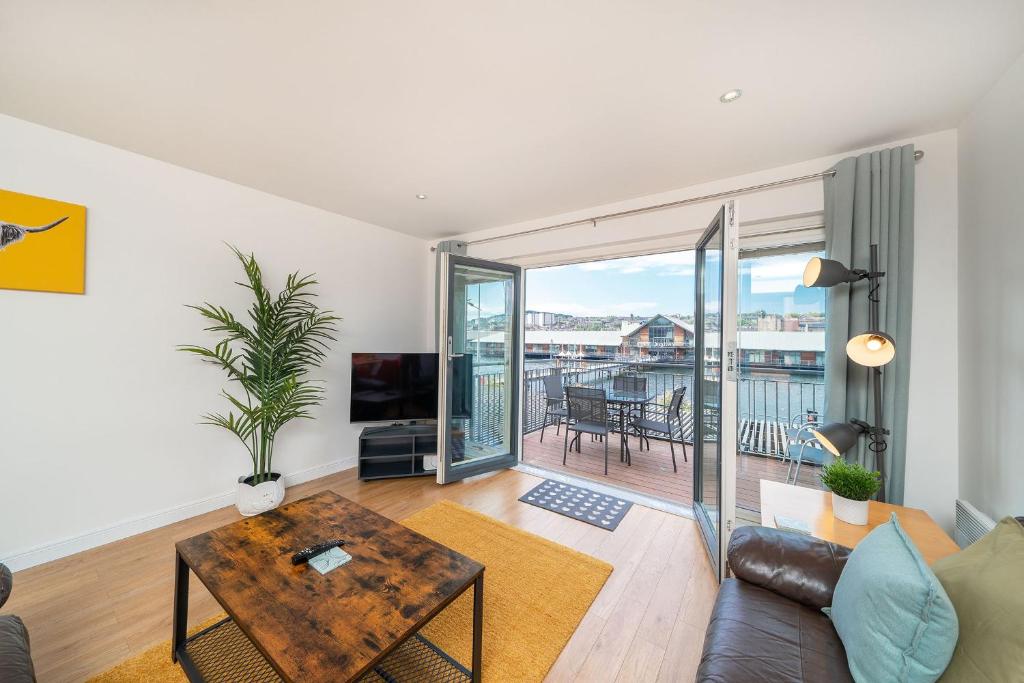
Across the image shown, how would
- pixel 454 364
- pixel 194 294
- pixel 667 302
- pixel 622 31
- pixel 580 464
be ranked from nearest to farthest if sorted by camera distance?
pixel 622 31 → pixel 194 294 → pixel 454 364 → pixel 580 464 → pixel 667 302

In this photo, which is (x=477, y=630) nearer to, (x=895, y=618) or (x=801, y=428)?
(x=895, y=618)

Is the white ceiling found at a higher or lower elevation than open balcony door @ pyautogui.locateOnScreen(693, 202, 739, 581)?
higher

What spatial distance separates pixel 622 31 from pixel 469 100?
2.41 ft

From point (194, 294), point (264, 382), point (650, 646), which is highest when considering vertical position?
point (194, 294)

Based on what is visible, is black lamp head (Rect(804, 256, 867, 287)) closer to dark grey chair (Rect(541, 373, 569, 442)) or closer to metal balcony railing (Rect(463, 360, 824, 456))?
metal balcony railing (Rect(463, 360, 824, 456))

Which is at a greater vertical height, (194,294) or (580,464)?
(194,294)

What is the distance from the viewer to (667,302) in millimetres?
4352

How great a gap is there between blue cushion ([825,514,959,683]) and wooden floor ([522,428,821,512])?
1486 millimetres

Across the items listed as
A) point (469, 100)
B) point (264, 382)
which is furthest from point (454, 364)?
point (469, 100)

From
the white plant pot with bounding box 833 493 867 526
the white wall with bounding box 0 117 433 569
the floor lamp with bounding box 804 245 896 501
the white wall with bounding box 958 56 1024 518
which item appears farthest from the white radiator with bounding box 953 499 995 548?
the white wall with bounding box 0 117 433 569

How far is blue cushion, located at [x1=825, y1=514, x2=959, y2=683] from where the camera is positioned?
2.66 feet

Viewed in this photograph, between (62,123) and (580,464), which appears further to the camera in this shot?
(580,464)

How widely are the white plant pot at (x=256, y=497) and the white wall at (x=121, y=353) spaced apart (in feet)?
0.95

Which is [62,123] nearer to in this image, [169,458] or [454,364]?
[169,458]
